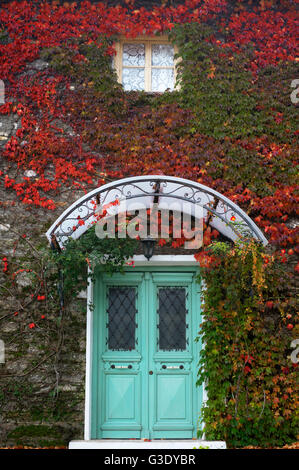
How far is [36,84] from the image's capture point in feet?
19.7

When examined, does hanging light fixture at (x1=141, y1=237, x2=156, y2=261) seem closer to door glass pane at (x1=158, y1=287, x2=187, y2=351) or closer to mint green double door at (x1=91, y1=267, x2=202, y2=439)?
mint green double door at (x1=91, y1=267, x2=202, y2=439)

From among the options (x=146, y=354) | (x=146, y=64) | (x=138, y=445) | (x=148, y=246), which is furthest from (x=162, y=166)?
(x=138, y=445)

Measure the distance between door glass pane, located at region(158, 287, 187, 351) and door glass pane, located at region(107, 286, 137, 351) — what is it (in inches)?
13.2

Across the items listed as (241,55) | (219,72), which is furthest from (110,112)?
(241,55)

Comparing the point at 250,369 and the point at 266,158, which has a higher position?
the point at 266,158

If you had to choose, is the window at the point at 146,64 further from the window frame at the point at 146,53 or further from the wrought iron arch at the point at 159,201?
the wrought iron arch at the point at 159,201

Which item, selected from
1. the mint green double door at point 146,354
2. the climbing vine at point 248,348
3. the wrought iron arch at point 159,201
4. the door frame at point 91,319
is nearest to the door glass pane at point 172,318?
the mint green double door at point 146,354

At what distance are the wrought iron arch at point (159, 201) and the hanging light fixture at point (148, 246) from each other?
510mm

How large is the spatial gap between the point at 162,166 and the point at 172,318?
1.92m

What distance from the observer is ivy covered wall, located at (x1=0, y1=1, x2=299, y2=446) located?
5.03m

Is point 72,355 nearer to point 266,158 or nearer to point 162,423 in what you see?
point 162,423

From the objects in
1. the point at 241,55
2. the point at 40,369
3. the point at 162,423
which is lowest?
the point at 162,423

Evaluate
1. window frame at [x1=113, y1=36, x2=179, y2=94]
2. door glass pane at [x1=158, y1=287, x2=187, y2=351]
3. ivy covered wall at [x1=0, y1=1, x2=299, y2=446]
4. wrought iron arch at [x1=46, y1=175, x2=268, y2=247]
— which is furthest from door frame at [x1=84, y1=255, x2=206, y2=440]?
window frame at [x1=113, y1=36, x2=179, y2=94]

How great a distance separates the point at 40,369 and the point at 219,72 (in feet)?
14.6
